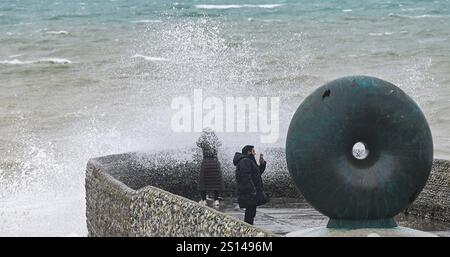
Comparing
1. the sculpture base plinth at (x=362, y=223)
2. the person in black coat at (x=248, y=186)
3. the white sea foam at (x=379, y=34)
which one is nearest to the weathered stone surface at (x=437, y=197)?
the person in black coat at (x=248, y=186)

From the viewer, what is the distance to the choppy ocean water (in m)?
21.9

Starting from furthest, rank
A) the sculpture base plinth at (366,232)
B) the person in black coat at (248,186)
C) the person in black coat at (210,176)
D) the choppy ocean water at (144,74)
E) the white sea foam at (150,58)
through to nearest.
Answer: the white sea foam at (150,58) → the choppy ocean water at (144,74) → the person in black coat at (210,176) → the person in black coat at (248,186) → the sculpture base plinth at (366,232)

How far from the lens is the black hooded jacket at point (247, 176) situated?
13656mm

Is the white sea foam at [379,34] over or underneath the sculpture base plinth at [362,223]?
underneath

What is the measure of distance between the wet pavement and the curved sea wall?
160mm

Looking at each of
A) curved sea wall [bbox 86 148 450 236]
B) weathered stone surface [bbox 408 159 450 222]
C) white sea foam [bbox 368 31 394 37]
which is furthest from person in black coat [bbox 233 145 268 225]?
white sea foam [bbox 368 31 394 37]

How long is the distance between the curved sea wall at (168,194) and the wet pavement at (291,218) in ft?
0.53

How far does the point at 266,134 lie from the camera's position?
1029 inches

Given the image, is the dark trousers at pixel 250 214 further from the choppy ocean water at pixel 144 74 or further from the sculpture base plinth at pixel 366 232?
the choppy ocean water at pixel 144 74

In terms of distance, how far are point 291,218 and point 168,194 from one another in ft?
12.1

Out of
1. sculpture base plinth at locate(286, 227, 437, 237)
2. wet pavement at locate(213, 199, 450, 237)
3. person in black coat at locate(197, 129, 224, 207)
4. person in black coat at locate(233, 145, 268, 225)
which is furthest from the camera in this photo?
person in black coat at locate(197, 129, 224, 207)

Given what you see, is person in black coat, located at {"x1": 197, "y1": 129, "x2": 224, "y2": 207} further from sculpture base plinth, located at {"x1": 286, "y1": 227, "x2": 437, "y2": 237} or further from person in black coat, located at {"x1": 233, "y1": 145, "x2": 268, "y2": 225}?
sculpture base plinth, located at {"x1": 286, "y1": 227, "x2": 437, "y2": 237}
